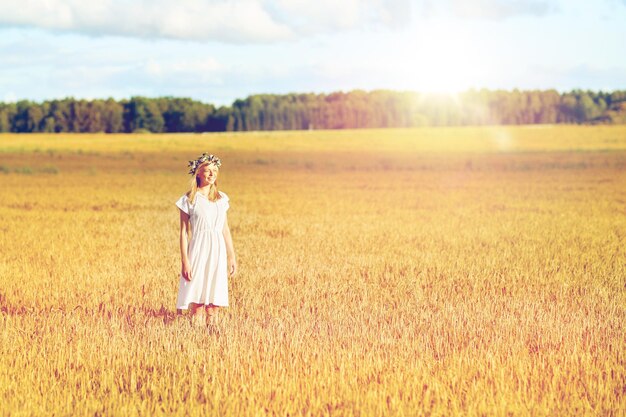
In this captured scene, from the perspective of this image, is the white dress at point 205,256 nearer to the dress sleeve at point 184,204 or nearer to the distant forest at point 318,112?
the dress sleeve at point 184,204

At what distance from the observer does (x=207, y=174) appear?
727 centimetres

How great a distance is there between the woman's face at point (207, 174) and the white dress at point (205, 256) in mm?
146

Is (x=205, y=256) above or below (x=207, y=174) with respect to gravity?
below

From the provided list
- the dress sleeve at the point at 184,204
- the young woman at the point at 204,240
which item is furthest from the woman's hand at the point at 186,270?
the dress sleeve at the point at 184,204

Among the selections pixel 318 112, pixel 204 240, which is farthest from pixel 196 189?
pixel 318 112

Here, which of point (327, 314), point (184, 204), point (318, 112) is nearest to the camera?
point (184, 204)

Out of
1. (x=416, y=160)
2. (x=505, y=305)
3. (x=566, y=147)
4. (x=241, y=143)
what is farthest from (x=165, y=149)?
(x=505, y=305)

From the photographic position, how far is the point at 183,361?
640 centimetres

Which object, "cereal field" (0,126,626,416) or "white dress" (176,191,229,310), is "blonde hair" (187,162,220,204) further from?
"cereal field" (0,126,626,416)

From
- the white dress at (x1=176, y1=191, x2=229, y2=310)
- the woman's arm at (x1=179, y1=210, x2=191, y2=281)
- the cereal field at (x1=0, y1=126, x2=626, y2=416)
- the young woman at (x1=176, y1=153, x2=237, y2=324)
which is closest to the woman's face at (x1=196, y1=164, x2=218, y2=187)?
the young woman at (x1=176, y1=153, x2=237, y2=324)

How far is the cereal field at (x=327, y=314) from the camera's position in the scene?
5.62 meters

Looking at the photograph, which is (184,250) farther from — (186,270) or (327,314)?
(327,314)

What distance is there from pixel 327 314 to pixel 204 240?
1.74 metres

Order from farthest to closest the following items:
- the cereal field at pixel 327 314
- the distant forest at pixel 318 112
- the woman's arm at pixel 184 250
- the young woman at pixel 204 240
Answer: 1. the distant forest at pixel 318 112
2. the young woman at pixel 204 240
3. the woman's arm at pixel 184 250
4. the cereal field at pixel 327 314
